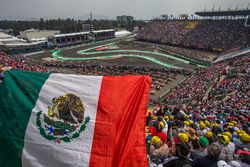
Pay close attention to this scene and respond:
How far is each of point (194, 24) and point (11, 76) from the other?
241 feet

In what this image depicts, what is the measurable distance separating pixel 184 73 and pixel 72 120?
34092 millimetres

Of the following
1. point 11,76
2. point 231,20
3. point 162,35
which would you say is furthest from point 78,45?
point 11,76

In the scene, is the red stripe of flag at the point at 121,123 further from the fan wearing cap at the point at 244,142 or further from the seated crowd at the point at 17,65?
the seated crowd at the point at 17,65

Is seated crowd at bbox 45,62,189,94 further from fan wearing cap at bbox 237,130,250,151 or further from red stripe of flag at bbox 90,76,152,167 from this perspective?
red stripe of flag at bbox 90,76,152,167

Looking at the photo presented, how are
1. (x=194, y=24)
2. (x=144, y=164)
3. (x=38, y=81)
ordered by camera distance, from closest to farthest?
(x=144, y=164) < (x=38, y=81) < (x=194, y=24)

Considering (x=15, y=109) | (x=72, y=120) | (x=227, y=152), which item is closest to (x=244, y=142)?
(x=227, y=152)

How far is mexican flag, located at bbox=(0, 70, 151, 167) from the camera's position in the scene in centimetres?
317

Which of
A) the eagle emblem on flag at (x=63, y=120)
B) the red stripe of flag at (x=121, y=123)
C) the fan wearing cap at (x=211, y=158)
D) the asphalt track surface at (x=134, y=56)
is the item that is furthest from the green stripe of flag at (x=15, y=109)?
the asphalt track surface at (x=134, y=56)

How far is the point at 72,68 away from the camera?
39.9 metres

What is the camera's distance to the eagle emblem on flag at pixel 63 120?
10.8ft

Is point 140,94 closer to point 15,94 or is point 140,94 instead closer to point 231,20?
point 15,94

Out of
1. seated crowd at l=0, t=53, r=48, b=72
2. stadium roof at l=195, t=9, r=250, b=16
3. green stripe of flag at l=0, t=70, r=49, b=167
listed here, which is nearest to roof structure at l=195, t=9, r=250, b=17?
stadium roof at l=195, t=9, r=250, b=16

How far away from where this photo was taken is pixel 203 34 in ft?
201

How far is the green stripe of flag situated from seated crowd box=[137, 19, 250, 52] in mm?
51178
